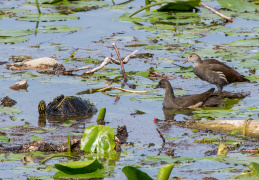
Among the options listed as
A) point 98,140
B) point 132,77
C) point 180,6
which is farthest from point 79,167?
point 180,6

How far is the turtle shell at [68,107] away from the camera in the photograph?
346 inches

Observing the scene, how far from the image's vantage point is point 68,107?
886 centimetres

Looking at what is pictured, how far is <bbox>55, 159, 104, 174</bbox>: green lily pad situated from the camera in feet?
17.4

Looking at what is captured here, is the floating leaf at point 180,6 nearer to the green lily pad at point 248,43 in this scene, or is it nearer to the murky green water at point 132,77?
the murky green water at point 132,77

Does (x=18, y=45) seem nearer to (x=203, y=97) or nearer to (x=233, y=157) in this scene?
(x=203, y=97)

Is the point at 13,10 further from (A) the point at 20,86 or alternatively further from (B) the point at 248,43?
(B) the point at 248,43

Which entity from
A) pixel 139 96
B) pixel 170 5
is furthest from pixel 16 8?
pixel 139 96

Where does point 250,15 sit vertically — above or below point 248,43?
below

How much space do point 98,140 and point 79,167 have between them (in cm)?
127

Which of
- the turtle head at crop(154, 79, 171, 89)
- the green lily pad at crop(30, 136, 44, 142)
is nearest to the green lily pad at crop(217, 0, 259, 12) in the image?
the turtle head at crop(154, 79, 171, 89)

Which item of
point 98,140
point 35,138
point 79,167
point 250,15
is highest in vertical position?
point 79,167

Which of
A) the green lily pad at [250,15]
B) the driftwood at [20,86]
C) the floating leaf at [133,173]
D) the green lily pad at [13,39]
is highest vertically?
the floating leaf at [133,173]

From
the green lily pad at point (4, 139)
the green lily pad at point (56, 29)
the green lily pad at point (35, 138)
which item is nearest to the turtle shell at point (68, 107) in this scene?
the green lily pad at point (35, 138)

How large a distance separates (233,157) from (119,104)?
344 cm
